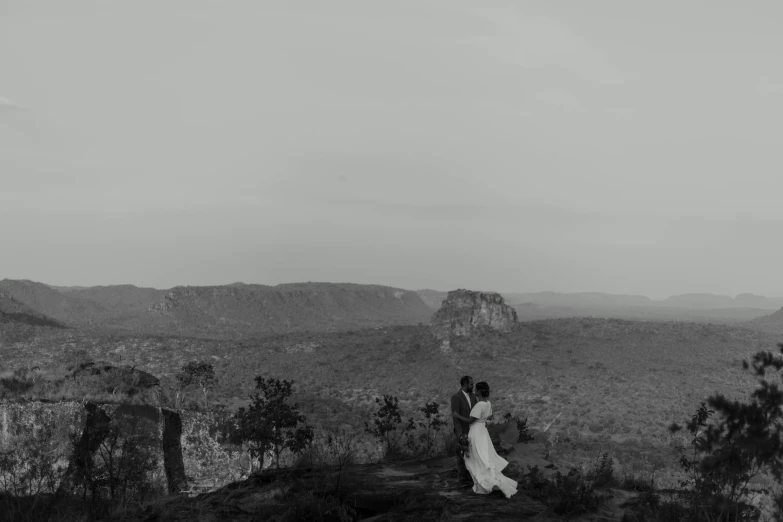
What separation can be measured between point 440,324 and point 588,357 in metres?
14.5

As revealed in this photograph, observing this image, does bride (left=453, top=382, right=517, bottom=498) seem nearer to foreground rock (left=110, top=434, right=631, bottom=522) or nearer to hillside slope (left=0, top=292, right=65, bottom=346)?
foreground rock (left=110, top=434, right=631, bottom=522)

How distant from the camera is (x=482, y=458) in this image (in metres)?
7.94

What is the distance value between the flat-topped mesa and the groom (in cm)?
4169

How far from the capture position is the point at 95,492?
893 centimetres

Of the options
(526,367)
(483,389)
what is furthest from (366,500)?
(526,367)

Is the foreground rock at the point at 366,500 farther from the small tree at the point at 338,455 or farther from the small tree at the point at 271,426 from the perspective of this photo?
the small tree at the point at 271,426

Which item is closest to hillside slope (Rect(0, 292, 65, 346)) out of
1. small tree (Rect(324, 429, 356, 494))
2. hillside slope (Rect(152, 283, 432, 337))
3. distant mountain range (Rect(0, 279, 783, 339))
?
distant mountain range (Rect(0, 279, 783, 339))

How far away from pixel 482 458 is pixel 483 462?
6 cm

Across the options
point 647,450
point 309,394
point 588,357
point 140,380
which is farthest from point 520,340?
point 140,380

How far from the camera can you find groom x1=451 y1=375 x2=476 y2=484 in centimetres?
846

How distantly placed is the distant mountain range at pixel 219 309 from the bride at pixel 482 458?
229 feet

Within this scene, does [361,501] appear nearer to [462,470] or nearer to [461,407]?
[462,470]

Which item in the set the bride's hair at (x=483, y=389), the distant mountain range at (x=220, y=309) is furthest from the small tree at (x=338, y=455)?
the distant mountain range at (x=220, y=309)

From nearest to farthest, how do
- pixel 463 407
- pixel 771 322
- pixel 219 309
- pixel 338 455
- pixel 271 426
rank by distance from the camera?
1. pixel 463 407
2. pixel 338 455
3. pixel 271 426
4. pixel 771 322
5. pixel 219 309
